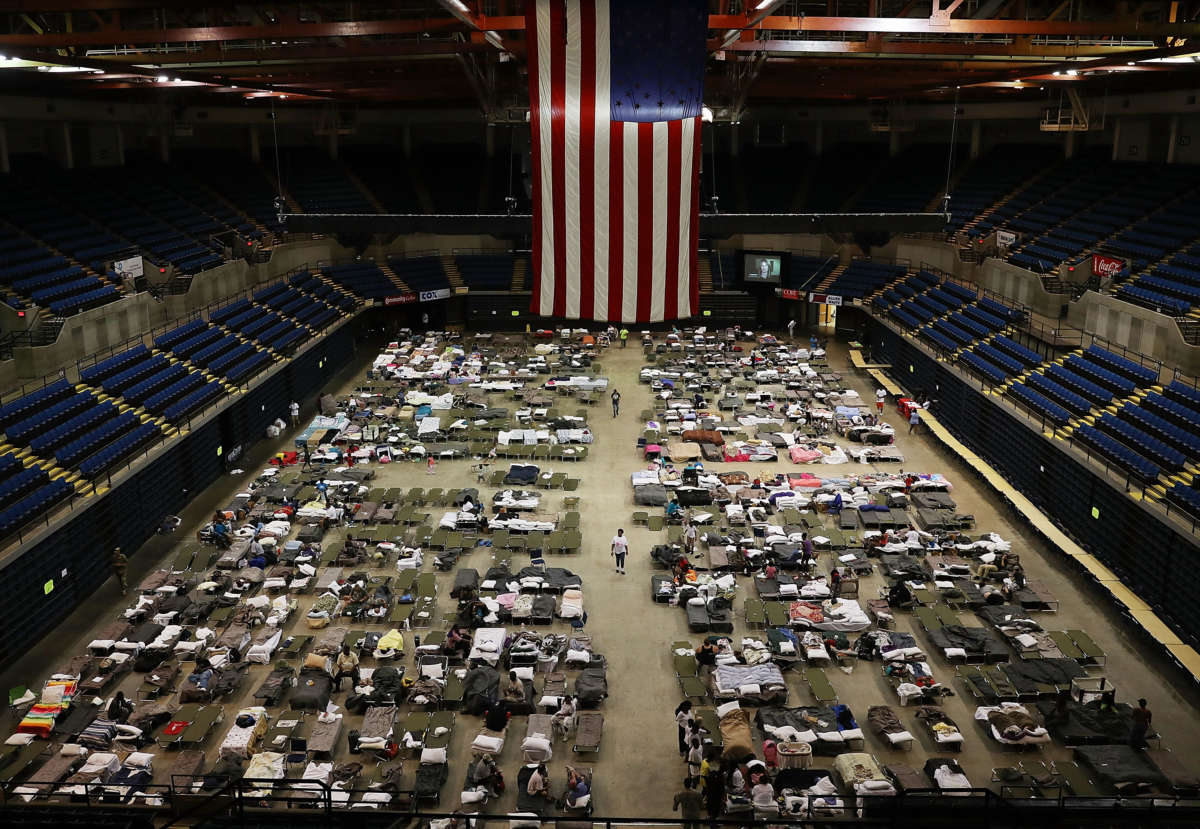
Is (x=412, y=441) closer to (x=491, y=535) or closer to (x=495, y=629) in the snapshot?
(x=491, y=535)

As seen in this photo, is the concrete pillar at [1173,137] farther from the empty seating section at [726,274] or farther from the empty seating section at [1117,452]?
the empty seating section at [1117,452]

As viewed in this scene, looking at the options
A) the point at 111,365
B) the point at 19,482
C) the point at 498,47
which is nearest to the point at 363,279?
the point at 111,365

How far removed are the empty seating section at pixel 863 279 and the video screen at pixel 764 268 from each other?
2.97 meters

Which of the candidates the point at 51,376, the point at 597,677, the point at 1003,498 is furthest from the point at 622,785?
the point at 51,376

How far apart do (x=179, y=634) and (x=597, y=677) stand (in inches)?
Answer: 333

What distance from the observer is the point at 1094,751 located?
1537cm

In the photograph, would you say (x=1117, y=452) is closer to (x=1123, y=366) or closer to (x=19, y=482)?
(x=1123, y=366)

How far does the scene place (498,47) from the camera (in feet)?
71.3

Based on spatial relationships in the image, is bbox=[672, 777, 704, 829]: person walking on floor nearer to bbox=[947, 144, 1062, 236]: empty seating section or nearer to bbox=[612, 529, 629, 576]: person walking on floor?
bbox=[612, 529, 629, 576]: person walking on floor

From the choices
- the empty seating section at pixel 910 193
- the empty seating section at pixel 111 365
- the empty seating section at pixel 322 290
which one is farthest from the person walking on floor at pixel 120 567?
the empty seating section at pixel 910 193

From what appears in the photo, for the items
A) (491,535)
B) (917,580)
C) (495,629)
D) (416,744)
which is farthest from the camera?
(491,535)

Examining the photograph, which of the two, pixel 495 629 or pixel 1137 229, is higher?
pixel 1137 229

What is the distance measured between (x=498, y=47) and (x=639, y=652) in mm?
13632

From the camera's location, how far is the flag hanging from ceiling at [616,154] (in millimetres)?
11234
